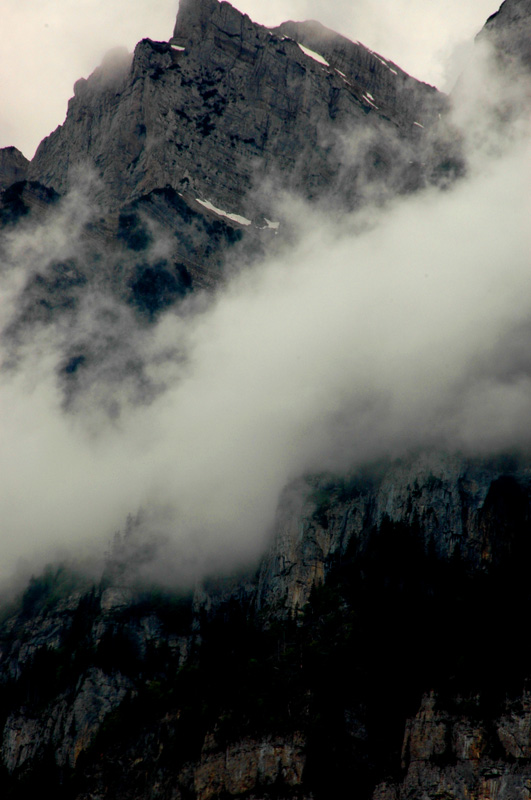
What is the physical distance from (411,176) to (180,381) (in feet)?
224

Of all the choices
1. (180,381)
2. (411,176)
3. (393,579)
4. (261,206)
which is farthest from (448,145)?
(393,579)

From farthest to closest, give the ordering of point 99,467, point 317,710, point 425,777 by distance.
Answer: point 99,467
point 317,710
point 425,777

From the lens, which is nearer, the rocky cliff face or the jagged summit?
the rocky cliff face

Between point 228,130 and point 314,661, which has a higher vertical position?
point 228,130

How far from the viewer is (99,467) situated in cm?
16350

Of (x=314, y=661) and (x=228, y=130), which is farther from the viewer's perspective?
(x=228, y=130)

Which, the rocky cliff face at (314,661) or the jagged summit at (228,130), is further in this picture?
the jagged summit at (228,130)

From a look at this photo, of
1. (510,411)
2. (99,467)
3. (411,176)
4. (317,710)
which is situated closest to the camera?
(317,710)

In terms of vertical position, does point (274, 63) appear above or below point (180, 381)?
above

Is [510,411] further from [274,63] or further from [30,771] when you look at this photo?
[274,63]

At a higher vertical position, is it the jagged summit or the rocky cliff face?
the jagged summit

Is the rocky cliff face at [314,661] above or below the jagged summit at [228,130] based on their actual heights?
below

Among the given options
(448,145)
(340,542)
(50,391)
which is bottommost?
(340,542)

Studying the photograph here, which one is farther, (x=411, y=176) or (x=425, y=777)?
(x=411, y=176)
